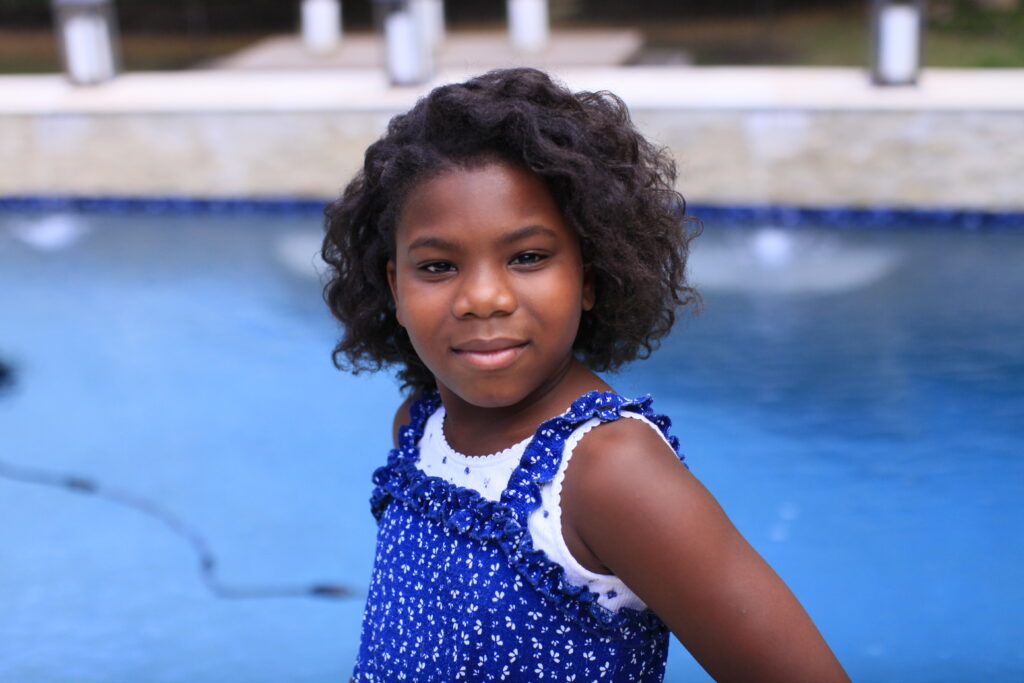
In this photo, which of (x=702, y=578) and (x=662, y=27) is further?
(x=662, y=27)

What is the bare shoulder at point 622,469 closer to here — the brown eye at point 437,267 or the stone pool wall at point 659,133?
the brown eye at point 437,267

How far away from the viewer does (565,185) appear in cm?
137

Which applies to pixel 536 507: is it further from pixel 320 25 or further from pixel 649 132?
pixel 320 25

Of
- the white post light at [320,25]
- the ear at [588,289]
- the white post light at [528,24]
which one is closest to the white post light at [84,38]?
the white post light at [320,25]

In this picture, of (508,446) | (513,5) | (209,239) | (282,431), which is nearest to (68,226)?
(209,239)

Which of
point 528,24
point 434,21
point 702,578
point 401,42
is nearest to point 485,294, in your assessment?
point 702,578

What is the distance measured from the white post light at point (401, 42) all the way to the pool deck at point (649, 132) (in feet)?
0.29

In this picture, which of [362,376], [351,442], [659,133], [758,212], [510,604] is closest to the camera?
[510,604]

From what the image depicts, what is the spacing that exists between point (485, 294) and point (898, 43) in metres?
5.83

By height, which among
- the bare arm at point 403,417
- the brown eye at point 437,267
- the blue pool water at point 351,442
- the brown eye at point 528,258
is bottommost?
the blue pool water at point 351,442

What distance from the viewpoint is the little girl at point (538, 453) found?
1214mm

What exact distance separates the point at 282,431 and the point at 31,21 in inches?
327

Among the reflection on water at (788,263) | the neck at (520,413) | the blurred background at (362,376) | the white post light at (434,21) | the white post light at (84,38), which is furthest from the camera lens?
the white post light at (434,21)

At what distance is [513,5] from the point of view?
9.61 m
